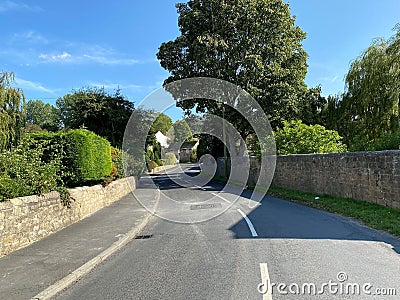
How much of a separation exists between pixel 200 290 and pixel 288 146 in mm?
16245

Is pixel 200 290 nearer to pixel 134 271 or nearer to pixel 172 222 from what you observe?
pixel 134 271

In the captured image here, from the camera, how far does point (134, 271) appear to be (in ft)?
17.6

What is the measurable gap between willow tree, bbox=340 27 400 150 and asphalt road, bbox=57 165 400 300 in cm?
1202

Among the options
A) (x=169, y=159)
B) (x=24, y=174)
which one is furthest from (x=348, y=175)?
(x=169, y=159)

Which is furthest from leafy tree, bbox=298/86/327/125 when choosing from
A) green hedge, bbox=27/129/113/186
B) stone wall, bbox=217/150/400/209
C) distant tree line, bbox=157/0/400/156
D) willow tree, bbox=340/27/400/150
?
green hedge, bbox=27/129/113/186

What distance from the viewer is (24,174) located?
789cm

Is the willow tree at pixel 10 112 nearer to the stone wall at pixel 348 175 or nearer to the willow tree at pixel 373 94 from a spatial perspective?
the stone wall at pixel 348 175

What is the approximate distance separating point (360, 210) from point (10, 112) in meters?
14.2

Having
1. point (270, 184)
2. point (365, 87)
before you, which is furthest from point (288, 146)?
point (365, 87)

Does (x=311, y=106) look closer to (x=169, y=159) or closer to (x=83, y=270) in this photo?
(x=83, y=270)

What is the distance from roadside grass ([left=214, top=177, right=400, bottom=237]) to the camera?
807 cm

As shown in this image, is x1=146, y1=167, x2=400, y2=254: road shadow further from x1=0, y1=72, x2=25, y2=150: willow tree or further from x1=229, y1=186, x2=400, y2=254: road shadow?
x1=0, y1=72, x2=25, y2=150: willow tree

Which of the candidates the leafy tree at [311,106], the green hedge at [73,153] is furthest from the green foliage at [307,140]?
the green hedge at [73,153]

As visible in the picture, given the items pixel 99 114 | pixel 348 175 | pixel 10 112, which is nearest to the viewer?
pixel 348 175
